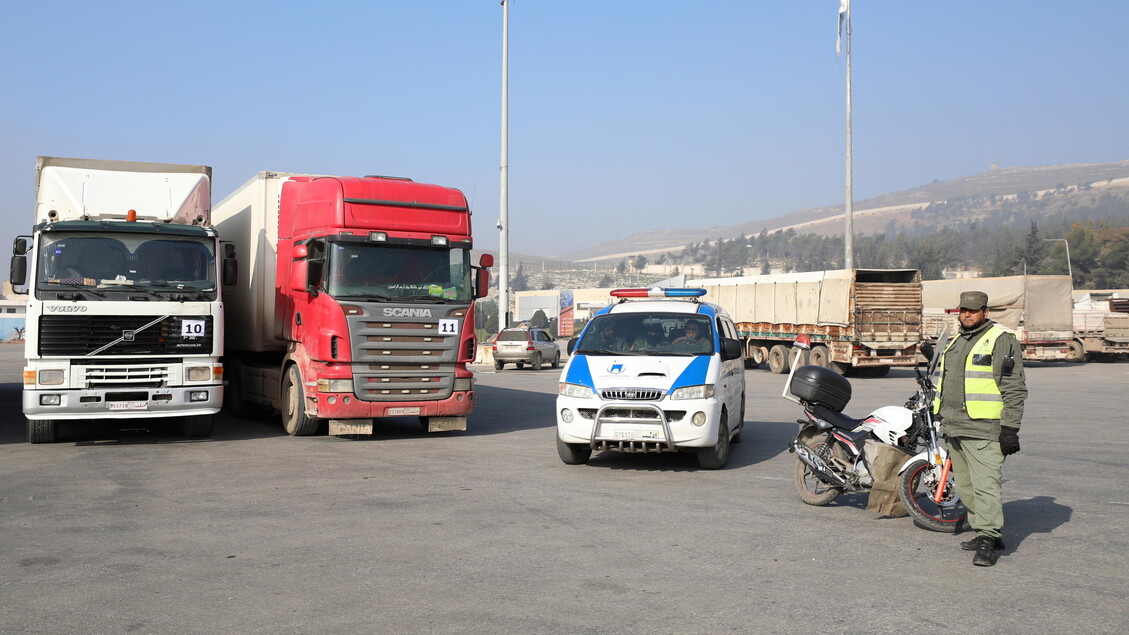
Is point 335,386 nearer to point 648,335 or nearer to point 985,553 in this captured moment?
point 648,335

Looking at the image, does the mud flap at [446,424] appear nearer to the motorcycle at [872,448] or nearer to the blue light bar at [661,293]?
the blue light bar at [661,293]

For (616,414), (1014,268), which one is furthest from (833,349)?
(1014,268)

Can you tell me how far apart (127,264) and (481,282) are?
491 centimetres

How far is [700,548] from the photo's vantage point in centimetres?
741

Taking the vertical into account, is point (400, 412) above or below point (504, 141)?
below

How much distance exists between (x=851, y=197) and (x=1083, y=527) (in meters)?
33.5

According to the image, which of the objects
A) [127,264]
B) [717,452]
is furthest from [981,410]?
[127,264]

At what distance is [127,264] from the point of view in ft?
43.2

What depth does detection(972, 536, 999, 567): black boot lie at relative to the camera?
6876mm

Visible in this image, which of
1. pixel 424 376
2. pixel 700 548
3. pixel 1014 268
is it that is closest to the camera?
pixel 700 548

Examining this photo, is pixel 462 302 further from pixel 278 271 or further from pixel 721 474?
pixel 721 474

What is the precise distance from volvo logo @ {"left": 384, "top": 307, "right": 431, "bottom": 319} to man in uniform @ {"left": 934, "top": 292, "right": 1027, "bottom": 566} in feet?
26.5

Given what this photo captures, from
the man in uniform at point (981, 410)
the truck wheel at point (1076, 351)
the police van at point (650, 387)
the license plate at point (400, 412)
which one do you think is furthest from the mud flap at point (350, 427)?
the truck wheel at point (1076, 351)

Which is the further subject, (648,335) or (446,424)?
(446,424)
